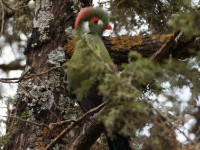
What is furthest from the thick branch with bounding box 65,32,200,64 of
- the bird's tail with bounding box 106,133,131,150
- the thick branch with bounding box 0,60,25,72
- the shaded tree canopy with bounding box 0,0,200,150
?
the thick branch with bounding box 0,60,25,72

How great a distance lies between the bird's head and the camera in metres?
3.79

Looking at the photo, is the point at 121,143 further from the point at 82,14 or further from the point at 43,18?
the point at 43,18

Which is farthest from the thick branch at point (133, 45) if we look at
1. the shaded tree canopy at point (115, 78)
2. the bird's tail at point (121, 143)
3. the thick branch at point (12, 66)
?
the thick branch at point (12, 66)

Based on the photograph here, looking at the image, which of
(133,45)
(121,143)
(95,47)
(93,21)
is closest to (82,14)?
(93,21)

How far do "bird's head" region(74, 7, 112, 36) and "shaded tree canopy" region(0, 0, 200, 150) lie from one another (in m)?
0.09

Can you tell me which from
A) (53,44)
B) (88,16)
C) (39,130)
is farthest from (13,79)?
(88,16)

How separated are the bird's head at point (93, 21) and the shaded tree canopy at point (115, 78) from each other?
9 cm

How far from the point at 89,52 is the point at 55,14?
1.99 metres

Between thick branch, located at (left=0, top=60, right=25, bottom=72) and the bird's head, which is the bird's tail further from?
thick branch, located at (left=0, top=60, right=25, bottom=72)

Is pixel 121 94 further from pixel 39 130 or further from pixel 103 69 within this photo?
pixel 39 130

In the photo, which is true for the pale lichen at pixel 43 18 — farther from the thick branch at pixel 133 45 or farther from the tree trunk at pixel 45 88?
the thick branch at pixel 133 45

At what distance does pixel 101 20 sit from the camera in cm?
390

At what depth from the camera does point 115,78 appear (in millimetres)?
1812

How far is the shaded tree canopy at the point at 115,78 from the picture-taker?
184 centimetres
